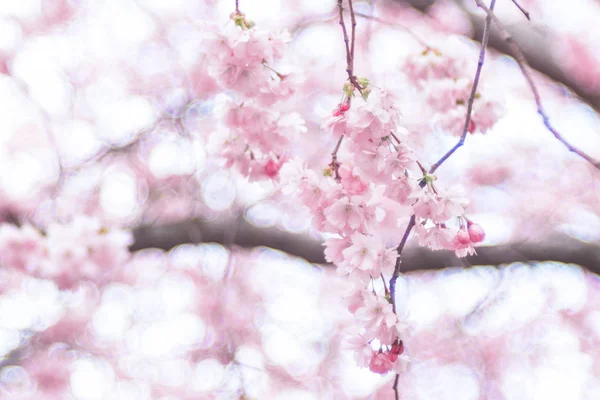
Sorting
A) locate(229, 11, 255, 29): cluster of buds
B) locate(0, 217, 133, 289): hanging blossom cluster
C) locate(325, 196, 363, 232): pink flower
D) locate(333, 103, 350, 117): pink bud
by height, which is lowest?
locate(0, 217, 133, 289): hanging blossom cluster

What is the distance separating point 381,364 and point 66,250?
239cm

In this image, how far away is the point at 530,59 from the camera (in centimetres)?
316

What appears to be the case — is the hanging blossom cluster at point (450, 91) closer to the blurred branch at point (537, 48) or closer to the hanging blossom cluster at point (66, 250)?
the blurred branch at point (537, 48)

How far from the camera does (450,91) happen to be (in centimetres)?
212

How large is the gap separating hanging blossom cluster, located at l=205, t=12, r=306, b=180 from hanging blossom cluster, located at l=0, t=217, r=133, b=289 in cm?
147

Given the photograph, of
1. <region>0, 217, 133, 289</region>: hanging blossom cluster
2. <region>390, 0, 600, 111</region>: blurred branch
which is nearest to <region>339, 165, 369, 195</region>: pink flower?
<region>0, 217, 133, 289</region>: hanging blossom cluster

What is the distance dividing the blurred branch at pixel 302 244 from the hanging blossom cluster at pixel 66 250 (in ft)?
0.68

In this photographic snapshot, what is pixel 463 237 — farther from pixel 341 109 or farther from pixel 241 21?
pixel 241 21

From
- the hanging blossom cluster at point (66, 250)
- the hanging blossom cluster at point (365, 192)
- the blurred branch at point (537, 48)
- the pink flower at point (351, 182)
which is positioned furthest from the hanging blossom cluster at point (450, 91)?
the hanging blossom cluster at point (66, 250)

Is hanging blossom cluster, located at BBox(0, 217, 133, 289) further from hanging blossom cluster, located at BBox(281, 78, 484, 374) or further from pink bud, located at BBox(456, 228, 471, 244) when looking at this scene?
pink bud, located at BBox(456, 228, 471, 244)

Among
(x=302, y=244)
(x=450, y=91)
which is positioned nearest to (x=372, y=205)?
(x=450, y=91)

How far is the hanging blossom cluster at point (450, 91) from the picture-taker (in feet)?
6.46

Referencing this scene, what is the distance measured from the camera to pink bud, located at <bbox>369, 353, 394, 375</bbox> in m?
1.24

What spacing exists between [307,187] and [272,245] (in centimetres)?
155
